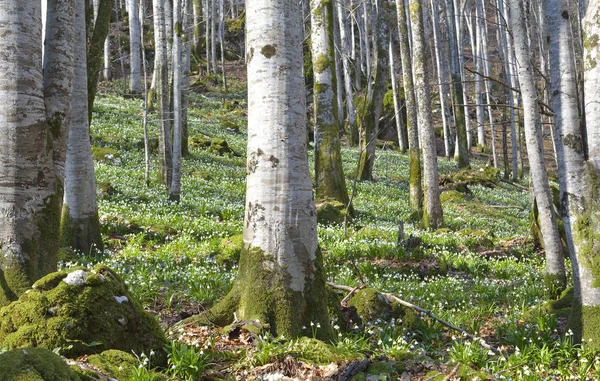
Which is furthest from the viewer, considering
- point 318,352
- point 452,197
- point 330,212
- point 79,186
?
point 452,197

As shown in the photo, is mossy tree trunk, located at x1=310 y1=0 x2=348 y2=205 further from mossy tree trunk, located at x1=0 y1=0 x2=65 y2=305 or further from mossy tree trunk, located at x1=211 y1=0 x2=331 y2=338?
mossy tree trunk, located at x1=0 y1=0 x2=65 y2=305

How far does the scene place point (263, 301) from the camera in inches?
171

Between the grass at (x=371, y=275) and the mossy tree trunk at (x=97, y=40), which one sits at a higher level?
the mossy tree trunk at (x=97, y=40)

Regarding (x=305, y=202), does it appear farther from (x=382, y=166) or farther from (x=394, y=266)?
(x=382, y=166)

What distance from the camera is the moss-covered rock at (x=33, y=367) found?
254 cm

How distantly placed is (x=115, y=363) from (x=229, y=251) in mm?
4410

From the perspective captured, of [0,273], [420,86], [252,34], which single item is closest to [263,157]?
[252,34]

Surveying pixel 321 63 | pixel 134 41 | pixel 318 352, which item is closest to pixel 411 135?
pixel 321 63

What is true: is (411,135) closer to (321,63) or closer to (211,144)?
(321,63)

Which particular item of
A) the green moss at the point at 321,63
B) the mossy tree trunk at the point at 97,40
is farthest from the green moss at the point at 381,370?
the green moss at the point at 321,63

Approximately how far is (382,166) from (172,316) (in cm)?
2221

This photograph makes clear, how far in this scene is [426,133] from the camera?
508 inches

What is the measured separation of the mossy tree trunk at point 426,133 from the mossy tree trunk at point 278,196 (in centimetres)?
896

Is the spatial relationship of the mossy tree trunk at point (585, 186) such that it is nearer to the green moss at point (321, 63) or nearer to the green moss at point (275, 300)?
the green moss at point (275, 300)
